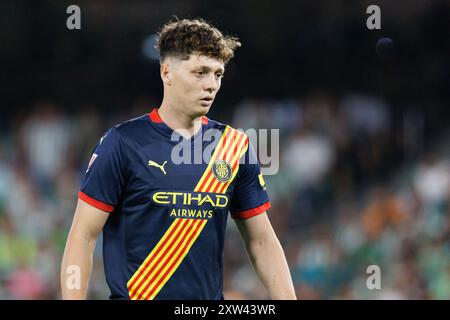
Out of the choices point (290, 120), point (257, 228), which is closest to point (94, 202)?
point (257, 228)

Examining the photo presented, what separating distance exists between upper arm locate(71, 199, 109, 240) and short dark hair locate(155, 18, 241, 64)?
2.88ft

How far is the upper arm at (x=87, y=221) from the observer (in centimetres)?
439

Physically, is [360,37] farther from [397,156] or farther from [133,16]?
[133,16]

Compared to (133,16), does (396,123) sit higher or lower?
lower

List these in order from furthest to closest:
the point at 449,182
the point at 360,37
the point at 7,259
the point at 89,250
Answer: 1. the point at 360,37
2. the point at 7,259
3. the point at 449,182
4. the point at 89,250

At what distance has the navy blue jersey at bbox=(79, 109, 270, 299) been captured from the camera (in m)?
4.50

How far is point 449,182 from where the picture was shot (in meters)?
10.3

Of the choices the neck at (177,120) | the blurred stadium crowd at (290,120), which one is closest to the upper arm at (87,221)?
the neck at (177,120)

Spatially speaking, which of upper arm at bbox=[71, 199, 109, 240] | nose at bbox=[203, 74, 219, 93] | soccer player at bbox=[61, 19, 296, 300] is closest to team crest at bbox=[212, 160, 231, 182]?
soccer player at bbox=[61, 19, 296, 300]

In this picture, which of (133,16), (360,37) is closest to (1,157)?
(133,16)

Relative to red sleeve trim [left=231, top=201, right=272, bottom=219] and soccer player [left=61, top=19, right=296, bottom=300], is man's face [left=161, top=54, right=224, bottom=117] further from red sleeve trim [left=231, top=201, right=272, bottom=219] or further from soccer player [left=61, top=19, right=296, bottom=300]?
red sleeve trim [left=231, top=201, right=272, bottom=219]

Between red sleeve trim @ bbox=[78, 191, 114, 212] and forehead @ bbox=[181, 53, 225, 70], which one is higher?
forehead @ bbox=[181, 53, 225, 70]

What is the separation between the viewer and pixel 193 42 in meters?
4.62

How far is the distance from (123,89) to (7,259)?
8.94 feet
